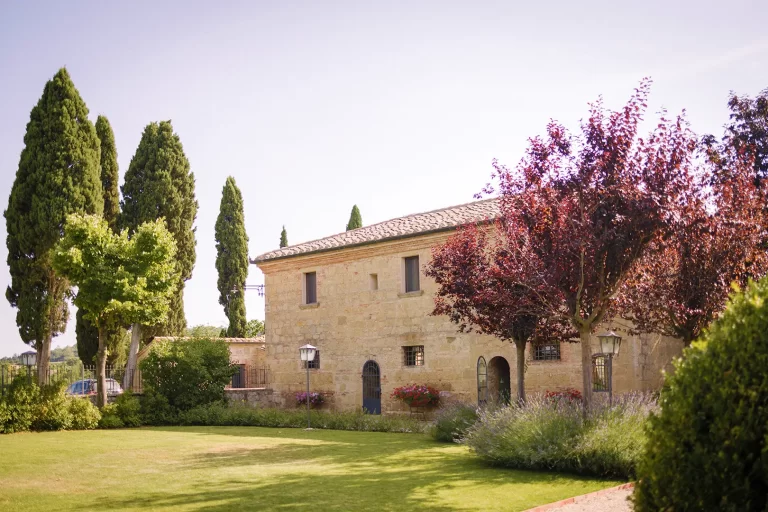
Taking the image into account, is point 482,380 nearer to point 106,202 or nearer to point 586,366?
point 586,366

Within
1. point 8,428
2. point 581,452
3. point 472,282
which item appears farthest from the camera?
point 8,428

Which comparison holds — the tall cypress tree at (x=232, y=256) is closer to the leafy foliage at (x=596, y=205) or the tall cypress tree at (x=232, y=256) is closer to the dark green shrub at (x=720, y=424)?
the leafy foliage at (x=596, y=205)

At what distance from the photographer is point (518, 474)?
454 inches

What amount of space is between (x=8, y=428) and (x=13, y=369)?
2.64m

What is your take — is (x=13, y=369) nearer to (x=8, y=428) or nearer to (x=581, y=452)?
(x=8, y=428)

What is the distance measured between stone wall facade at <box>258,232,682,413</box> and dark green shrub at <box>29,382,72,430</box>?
8537 millimetres

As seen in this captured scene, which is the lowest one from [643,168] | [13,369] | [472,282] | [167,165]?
[13,369]

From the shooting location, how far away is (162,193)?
30969mm

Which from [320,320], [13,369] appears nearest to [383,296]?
[320,320]

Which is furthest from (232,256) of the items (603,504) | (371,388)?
(603,504)

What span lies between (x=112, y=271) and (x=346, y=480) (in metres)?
15.1

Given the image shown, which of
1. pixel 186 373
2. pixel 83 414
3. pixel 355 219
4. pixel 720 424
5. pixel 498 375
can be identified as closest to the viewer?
pixel 720 424

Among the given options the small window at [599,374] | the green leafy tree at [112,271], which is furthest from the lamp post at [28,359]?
the small window at [599,374]

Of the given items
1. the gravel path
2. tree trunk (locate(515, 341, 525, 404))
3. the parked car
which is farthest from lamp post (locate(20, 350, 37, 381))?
the gravel path
